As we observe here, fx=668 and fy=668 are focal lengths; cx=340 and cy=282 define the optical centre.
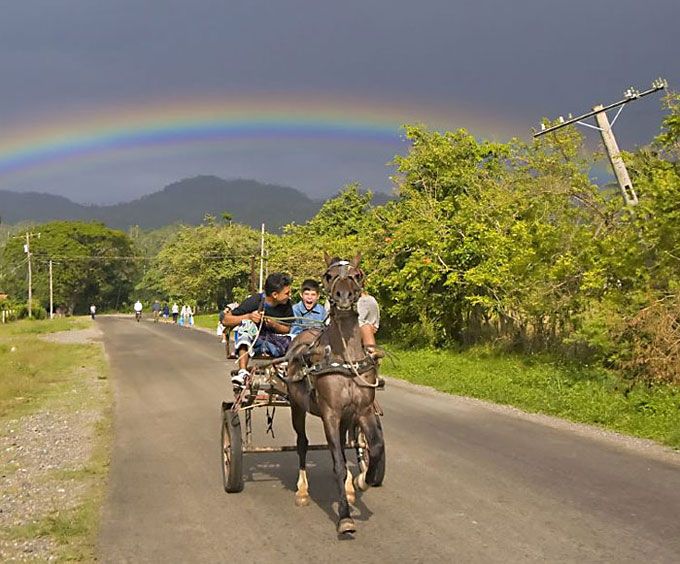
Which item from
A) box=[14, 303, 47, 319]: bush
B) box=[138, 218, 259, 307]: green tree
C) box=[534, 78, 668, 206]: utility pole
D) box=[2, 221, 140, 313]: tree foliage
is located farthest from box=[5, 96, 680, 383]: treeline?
box=[2, 221, 140, 313]: tree foliage

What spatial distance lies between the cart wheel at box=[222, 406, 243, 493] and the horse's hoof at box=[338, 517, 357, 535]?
175cm

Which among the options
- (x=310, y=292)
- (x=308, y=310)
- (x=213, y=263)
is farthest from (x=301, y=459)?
(x=213, y=263)

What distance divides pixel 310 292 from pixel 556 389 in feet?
27.0

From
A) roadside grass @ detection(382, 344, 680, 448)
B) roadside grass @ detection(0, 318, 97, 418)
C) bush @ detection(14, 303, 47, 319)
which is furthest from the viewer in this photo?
bush @ detection(14, 303, 47, 319)

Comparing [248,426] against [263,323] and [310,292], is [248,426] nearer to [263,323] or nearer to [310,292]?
[263,323]

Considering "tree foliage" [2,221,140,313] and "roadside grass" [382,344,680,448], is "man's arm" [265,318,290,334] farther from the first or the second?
"tree foliage" [2,221,140,313]

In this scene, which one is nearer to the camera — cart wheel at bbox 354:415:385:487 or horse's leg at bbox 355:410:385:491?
horse's leg at bbox 355:410:385:491

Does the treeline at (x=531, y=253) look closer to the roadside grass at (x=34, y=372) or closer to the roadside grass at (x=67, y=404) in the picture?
the roadside grass at (x=67, y=404)

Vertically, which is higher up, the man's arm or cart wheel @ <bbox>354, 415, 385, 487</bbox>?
the man's arm

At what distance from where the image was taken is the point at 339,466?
5.68m

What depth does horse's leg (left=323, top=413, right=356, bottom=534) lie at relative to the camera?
→ 5480 millimetres

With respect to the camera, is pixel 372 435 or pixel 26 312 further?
pixel 26 312

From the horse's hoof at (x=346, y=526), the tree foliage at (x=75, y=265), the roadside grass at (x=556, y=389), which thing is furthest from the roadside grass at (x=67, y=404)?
the tree foliage at (x=75, y=265)

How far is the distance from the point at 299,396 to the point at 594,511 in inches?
117
